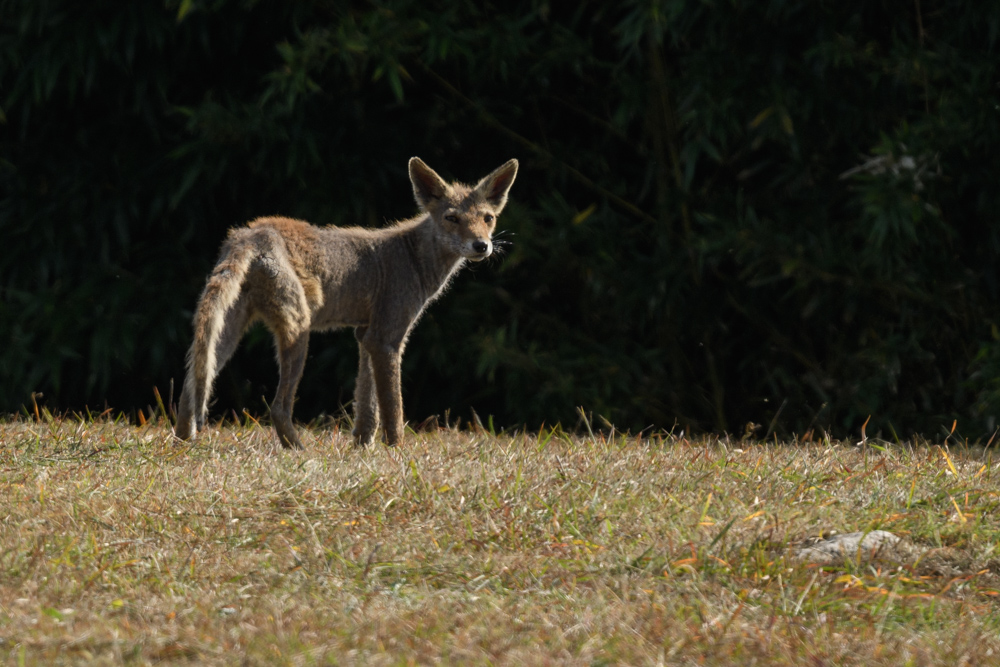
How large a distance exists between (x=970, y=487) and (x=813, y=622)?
1.42m

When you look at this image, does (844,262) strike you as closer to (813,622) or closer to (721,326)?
(721,326)

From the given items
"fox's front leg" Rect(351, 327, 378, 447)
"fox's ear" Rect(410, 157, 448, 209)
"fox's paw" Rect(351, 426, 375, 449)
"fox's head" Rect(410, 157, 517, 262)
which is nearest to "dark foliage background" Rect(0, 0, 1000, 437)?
"fox's head" Rect(410, 157, 517, 262)

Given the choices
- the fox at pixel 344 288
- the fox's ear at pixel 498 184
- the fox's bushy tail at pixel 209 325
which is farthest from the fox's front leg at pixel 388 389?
the fox's ear at pixel 498 184

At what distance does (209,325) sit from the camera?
4.86 m

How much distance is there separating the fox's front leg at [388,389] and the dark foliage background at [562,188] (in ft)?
5.17

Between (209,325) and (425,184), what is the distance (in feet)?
5.01

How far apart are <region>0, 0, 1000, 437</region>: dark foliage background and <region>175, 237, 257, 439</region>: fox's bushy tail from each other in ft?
6.75

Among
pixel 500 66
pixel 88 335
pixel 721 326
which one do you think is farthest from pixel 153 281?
pixel 721 326

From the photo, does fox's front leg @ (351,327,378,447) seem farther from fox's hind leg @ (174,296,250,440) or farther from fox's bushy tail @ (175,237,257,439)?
fox's bushy tail @ (175,237,257,439)

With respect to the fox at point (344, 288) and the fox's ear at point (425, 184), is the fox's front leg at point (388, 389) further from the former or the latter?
the fox's ear at point (425, 184)

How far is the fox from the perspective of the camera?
5.07 m

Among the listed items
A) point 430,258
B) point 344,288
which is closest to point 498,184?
point 430,258

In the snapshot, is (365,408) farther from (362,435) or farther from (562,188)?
(562,188)

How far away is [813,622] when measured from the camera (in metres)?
3.27
